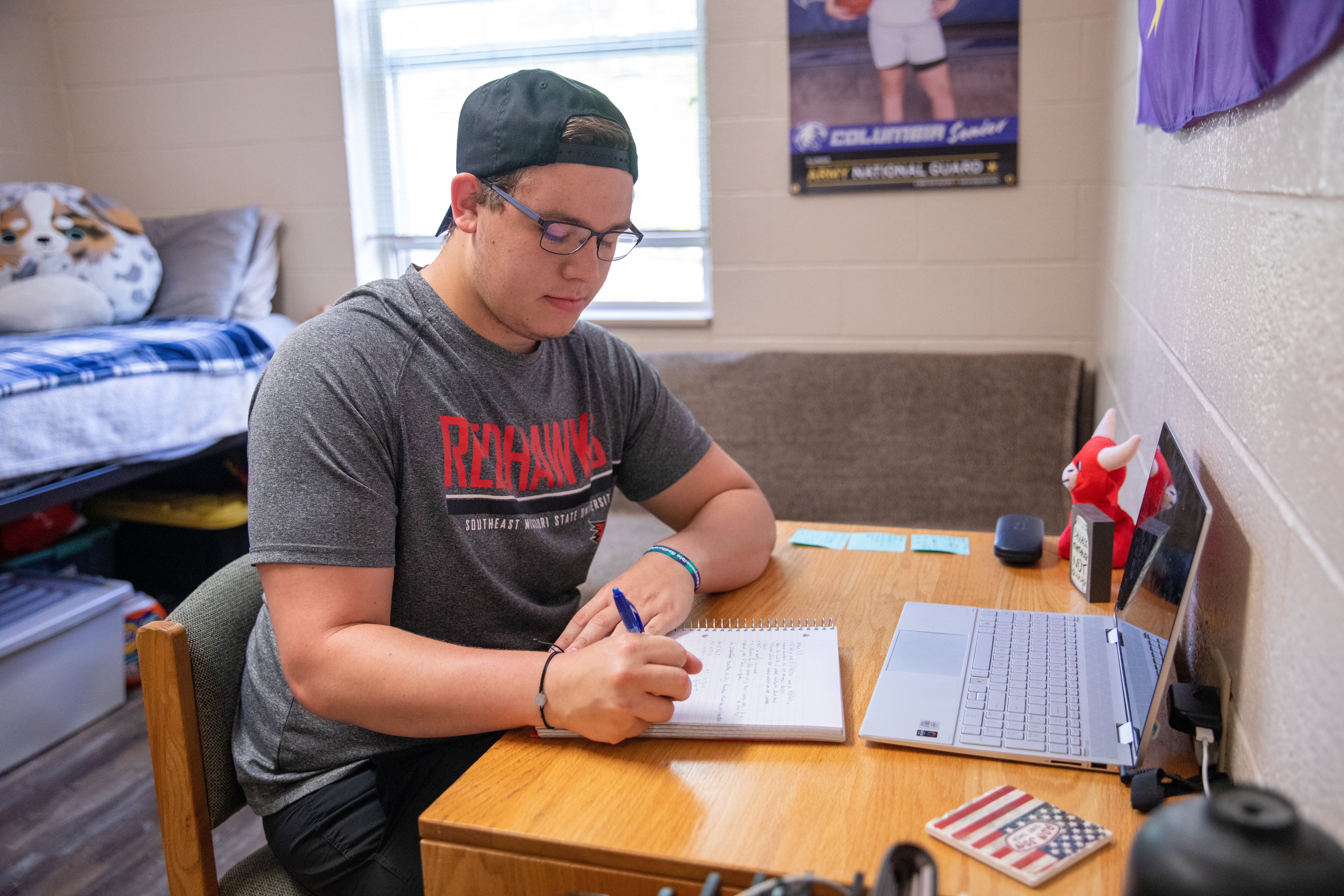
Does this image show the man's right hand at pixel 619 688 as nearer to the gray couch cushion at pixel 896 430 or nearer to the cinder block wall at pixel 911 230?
the gray couch cushion at pixel 896 430

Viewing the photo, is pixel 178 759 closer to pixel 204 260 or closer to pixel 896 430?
pixel 896 430

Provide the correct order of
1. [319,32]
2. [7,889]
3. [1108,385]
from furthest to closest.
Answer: [319,32] < [1108,385] < [7,889]

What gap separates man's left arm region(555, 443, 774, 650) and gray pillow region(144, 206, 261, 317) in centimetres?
224

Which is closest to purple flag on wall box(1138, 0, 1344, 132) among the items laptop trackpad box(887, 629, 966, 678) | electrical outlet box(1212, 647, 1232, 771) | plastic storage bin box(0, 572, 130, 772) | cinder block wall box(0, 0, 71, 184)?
electrical outlet box(1212, 647, 1232, 771)

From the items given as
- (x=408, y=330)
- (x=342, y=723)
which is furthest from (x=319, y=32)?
(x=342, y=723)

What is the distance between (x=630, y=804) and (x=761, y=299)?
2.27 meters

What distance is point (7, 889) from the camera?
6.21ft

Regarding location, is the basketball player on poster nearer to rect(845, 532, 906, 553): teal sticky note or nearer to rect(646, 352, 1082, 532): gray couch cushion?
rect(646, 352, 1082, 532): gray couch cushion

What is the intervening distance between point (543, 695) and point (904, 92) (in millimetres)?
2267

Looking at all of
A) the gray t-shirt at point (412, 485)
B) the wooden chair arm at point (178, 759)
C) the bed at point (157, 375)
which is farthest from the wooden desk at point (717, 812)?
the bed at point (157, 375)

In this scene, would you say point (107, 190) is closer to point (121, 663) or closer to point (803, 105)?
point (121, 663)

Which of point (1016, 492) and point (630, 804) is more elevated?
point (630, 804)

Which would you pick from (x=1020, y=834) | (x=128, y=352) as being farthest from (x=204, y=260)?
(x=1020, y=834)

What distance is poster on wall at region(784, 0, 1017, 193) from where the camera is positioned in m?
2.62
